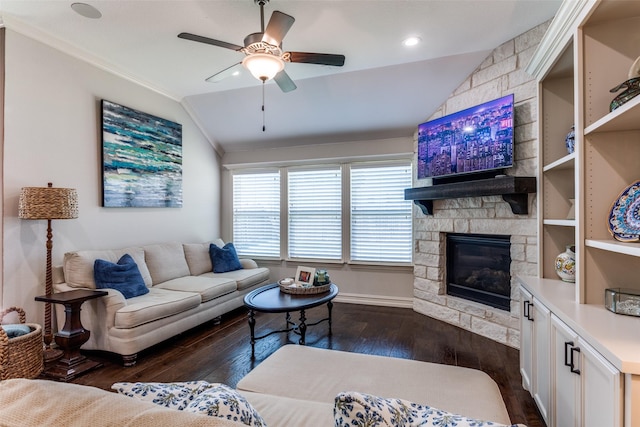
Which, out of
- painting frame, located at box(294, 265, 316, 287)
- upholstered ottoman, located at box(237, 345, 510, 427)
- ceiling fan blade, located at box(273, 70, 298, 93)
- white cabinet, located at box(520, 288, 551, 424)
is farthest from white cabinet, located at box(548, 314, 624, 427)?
ceiling fan blade, located at box(273, 70, 298, 93)

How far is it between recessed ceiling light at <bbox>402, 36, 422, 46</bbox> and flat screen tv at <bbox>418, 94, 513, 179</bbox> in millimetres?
940

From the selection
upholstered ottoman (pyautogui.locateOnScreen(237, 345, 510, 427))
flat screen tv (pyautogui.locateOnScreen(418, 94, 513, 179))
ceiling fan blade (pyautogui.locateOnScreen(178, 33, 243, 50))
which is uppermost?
ceiling fan blade (pyautogui.locateOnScreen(178, 33, 243, 50))

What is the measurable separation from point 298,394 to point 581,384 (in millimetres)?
1300

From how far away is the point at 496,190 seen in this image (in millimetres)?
3094

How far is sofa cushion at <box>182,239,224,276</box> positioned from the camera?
4554 mm

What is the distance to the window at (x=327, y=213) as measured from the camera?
4.79 metres

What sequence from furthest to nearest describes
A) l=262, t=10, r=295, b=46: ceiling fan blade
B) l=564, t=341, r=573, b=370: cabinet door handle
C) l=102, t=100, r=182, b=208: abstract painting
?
l=102, t=100, r=182, b=208: abstract painting → l=262, t=10, r=295, b=46: ceiling fan blade → l=564, t=341, r=573, b=370: cabinet door handle

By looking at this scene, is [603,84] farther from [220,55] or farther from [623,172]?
[220,55]

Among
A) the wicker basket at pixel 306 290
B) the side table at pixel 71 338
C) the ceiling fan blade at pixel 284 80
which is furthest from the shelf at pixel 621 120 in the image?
the side table at pixel 71 338

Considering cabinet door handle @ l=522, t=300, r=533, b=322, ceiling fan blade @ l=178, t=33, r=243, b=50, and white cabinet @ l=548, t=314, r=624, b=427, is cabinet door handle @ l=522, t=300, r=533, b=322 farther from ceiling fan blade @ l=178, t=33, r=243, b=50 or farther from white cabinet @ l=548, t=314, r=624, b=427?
ceiling fan blade @ l=178, t=33, r=243, b=50

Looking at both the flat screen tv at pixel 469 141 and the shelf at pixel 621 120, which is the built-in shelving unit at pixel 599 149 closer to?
the shelf at pixel 621 120

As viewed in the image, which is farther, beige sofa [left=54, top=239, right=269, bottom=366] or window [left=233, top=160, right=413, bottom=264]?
window [left=233, top=160, right=413, bottom=264]

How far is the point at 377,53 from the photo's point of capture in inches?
132

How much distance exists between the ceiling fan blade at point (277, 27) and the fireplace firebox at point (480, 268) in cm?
292
